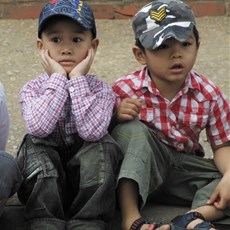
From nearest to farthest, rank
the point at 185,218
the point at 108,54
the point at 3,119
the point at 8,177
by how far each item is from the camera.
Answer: the point at 8,177 < the point at 185,218 < the point at 3,119 < the point at 108,54

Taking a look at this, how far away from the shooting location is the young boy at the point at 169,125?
119 inches

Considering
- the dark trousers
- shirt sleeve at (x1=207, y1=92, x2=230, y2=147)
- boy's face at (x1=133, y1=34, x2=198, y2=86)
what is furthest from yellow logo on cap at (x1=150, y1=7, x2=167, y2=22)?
the dark trousers

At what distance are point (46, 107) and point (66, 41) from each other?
325mm

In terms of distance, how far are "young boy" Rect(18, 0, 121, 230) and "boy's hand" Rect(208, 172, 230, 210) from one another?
0.43 meters

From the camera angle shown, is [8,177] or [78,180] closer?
[8,177]

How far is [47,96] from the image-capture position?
9.73 feet

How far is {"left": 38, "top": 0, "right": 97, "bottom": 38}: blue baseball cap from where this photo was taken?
3.06 metres

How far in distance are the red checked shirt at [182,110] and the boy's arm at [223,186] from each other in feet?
0.23

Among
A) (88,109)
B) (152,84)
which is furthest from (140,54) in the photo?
(88,109)

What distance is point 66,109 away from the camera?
306 centimetres

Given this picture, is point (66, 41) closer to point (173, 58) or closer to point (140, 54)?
point (140, 54)

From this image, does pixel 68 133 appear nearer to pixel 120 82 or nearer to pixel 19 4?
pixel 120 82

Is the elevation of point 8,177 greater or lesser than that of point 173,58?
lesser

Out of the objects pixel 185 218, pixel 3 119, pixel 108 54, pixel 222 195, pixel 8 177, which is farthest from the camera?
pixel 108 54
